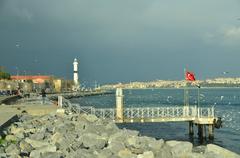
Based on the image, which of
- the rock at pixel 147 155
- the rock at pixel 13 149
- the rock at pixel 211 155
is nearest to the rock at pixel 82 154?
the rock at pixel 147 155

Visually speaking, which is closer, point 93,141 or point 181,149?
point 181,149

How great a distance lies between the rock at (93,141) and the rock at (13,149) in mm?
2159

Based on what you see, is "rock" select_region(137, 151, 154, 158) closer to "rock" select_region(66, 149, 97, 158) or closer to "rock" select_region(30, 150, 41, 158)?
"rock" select_region(66, 149, 97, 158)

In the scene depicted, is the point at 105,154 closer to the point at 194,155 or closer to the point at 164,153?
the point at 164,153

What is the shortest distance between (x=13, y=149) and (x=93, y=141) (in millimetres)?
2688

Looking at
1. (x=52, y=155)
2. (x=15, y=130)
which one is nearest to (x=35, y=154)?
(x=52, y=155)

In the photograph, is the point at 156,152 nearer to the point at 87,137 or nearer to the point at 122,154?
the point at 122,154

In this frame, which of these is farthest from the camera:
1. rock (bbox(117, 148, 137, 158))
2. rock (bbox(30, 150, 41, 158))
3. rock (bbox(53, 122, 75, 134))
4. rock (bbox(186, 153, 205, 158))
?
rock (bbox(53, 122, 75, 134))

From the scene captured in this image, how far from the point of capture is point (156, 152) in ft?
44.3

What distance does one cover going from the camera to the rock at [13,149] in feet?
49.2

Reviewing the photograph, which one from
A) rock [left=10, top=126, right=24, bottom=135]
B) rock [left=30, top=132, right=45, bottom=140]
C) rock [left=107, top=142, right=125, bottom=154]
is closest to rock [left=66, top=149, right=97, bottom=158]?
rock [left=107, top=142, right=125, bottom=154]

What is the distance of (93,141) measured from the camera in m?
15.3

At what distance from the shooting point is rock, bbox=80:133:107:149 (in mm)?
14974

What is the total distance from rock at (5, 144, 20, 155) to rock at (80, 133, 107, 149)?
7.08 feet
